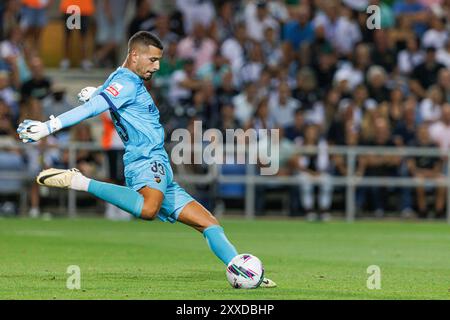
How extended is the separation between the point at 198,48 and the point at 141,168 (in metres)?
14.2

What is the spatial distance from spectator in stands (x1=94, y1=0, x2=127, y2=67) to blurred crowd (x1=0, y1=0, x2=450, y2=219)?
2cm

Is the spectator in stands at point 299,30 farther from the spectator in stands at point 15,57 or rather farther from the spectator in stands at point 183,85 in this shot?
the spectator in stands at point 15,57

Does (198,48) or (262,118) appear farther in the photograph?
(198,48)

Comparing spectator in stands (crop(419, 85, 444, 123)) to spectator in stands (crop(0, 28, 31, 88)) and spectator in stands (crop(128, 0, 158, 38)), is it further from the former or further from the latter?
spectator in stands (crop(0, 28, 31, 88))

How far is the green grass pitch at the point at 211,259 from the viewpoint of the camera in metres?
11.0

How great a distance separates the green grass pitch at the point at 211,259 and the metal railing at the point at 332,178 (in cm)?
63

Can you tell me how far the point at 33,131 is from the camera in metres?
10.5

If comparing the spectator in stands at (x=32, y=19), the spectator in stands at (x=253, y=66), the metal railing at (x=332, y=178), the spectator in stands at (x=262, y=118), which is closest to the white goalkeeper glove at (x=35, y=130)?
the metal railing at (x=332, y=178)

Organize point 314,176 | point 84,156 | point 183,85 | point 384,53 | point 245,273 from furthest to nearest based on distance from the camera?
point 384,53
point 183,85
point 314,176
point 84,156
point 245,273

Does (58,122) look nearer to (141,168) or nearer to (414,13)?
(141,168)

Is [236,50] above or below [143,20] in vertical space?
below

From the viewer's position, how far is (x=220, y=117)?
23.6m

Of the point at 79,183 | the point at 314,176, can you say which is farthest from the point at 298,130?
the point at 79,183
